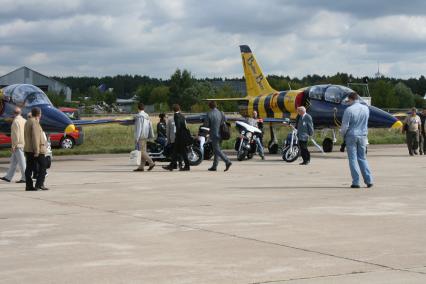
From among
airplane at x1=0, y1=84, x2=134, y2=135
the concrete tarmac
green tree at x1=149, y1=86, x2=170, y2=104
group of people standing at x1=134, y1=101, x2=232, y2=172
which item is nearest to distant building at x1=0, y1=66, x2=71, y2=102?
green tree at x1=149, y1=86, x2=170, y2=104

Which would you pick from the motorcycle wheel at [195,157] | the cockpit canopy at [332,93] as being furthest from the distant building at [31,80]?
the motorcycle wheel at [195,157]

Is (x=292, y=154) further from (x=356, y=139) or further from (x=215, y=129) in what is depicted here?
(x=356, y=139)

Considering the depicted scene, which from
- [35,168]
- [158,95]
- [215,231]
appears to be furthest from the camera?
[158,95]

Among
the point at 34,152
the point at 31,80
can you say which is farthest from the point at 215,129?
the point at 31,80

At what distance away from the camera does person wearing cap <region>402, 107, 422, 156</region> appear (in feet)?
87.1

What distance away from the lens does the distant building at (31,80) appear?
445ft

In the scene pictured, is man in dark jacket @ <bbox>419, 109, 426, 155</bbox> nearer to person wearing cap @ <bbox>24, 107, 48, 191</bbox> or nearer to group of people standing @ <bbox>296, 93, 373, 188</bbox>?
group of people standing @ <bbox>296, 93, 373, 188</bbox>

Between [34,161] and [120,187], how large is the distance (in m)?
1.75

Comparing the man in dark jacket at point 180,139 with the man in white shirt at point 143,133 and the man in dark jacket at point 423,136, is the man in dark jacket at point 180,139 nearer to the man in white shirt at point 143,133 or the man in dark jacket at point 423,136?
the man in white shirt at point 143,133

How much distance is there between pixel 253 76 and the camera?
35406mm

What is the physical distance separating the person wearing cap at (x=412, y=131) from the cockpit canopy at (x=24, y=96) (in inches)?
467

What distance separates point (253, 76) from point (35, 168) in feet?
68.6

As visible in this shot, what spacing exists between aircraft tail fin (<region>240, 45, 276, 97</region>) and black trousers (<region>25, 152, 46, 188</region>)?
1961 cm

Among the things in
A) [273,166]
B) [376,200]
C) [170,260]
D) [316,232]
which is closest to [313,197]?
[376,200]
